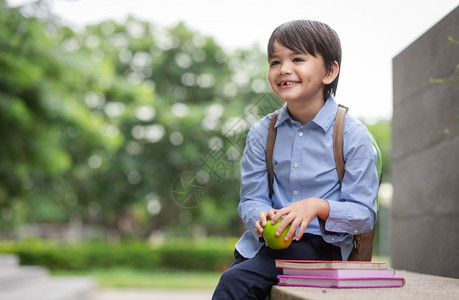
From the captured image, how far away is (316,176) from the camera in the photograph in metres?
1.67

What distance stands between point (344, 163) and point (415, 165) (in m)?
1.79

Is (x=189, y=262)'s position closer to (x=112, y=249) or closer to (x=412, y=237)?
(x=112, y=249)

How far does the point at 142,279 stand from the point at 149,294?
11.0ft

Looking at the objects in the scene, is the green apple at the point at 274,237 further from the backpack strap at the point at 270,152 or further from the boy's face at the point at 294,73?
the boy's face at the point at 294,73

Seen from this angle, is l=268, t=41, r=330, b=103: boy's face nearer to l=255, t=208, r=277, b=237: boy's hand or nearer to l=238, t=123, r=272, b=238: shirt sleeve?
l=238, t=123, r=272, b=238: shirt sleeve

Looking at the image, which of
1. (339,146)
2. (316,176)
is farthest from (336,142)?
(316,176)

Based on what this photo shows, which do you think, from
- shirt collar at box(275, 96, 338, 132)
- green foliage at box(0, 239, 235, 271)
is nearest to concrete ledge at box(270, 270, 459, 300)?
Answer: shirt collar at box(275, 96, 338, 132)

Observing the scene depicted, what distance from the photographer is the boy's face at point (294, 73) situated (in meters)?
1.67

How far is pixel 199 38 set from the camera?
18.4 m

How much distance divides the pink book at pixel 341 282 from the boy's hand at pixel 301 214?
113mm

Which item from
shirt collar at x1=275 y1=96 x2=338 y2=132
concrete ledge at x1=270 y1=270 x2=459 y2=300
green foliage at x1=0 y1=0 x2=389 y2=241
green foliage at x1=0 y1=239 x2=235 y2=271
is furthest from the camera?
green foliage at x1=0 y1=0 x2=389 y2=241

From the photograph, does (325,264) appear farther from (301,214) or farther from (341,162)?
(341,162)

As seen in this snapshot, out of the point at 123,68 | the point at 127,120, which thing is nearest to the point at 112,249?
the point at 127,120

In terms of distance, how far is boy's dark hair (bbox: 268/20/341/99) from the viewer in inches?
65.2
